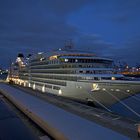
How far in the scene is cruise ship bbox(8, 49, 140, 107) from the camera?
36094mm

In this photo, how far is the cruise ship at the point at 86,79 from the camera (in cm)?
3609

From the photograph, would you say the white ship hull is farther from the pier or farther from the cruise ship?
the pier

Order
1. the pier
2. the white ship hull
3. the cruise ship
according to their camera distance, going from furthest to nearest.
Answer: the cruise ship, the white ship hull, the pier

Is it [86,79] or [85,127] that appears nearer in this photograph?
[85,127]

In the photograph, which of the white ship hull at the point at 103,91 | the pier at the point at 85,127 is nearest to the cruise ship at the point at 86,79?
the white ship hull at the point at 103,91

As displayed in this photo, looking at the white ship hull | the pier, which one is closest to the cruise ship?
the white ship hull

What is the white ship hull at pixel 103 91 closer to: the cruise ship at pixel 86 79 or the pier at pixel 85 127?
the cruise ship at pixel 86 79

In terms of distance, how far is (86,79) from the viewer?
1519 inches

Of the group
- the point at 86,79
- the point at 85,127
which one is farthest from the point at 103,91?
the point at 85,127

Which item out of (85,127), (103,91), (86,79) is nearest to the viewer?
(85,127)

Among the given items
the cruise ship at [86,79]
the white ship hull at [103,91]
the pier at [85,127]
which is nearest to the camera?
the pier at [85,127]

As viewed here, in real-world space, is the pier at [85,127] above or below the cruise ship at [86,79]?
below

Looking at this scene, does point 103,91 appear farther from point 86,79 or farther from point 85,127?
point 85,127

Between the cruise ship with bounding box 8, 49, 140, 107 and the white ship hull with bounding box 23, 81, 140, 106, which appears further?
the cruise ship with bounding box 8, 49, 140, 107
